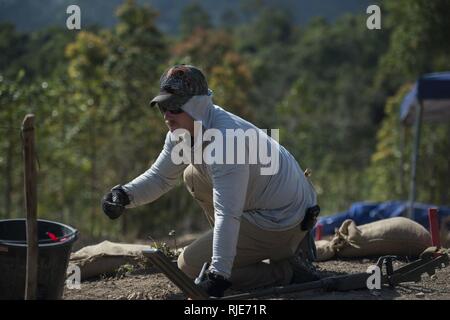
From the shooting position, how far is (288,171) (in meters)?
4.10

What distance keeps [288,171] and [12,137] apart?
6588 millimetres

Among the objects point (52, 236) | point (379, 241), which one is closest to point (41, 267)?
point (52, 236)

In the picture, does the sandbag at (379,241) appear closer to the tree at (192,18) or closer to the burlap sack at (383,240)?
the burlap sack at (383,240)

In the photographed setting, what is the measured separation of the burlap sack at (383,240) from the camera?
16.8ft

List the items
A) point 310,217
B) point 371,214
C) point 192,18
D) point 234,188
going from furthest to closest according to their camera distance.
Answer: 1. point 192,18
2. point 371,214
3. point 310,217
4. point 234,188

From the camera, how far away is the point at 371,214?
8516 mm

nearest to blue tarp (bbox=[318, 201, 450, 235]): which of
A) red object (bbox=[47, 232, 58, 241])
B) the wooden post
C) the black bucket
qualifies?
red object (bbox=[47, 232, 58, 241])

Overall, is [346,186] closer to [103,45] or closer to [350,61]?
[103,45]

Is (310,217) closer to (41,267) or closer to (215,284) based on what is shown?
(215,284)

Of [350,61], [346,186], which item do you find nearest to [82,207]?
[346,186]

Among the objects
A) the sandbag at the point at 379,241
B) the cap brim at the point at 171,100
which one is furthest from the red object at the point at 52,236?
the sandbag at the point at 379,241

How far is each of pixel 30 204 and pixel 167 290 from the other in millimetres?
1174

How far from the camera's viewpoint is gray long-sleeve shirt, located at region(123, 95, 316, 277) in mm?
3676

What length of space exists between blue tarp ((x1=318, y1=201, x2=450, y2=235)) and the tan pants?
3271 mm
